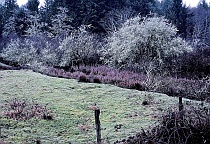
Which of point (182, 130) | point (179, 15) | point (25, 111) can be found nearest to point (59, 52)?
point (25, 111)

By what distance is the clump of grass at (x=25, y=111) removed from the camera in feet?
33.4

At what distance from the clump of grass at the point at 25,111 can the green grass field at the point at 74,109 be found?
0.80 feet

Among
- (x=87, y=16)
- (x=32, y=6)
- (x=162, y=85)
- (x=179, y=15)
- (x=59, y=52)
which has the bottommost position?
(x=162, y=85)

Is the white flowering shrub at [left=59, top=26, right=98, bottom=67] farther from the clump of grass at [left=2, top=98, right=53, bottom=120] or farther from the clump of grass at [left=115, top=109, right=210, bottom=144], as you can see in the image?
the clump of grass at [left=115, top=109, right=210, bottom=144]

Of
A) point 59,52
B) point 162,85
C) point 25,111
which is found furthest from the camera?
point 59,52

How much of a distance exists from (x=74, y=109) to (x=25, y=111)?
1.86 meters

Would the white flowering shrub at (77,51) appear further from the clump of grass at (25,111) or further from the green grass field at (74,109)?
the clump of grass at (25,111)

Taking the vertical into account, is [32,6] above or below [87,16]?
above

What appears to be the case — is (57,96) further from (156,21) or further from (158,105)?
(156,21)

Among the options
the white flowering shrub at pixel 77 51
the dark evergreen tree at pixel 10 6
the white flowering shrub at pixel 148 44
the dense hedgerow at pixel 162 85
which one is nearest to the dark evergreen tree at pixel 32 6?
the dark evergreen tree at pixel 10 6

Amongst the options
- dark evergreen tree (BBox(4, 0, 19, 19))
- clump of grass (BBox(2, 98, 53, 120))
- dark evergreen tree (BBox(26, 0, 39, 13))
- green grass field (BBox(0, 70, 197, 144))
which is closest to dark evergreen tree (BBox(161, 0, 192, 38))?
dark evergreen tree (BBox(26, 0, 39, 13))

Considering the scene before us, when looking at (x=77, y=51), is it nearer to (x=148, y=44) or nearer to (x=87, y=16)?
(x=148, y=44)

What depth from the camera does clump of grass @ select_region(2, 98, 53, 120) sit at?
10.2 meters

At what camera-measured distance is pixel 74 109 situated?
38.3 feet
